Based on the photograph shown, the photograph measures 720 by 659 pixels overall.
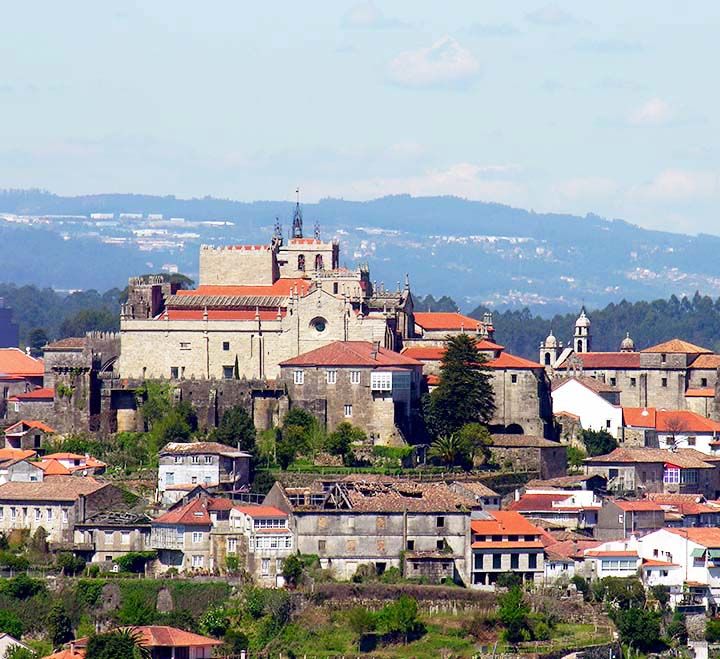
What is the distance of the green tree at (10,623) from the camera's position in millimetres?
70875

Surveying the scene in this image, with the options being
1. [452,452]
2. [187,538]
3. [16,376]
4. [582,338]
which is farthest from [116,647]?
[582,338]

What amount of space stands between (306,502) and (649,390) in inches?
1059

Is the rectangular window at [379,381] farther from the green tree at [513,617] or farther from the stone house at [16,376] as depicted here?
the green tree at [513,617]

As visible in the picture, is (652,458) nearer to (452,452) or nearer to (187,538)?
(452,452)

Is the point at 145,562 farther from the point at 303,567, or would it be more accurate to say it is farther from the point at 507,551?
the point at 507,551

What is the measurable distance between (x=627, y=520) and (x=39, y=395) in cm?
2049

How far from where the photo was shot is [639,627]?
233ft

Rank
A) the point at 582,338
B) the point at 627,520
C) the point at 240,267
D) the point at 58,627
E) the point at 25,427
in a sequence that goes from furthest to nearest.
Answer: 1. the point at 582,338
2. the point at 240,267
3. the point at 25,427
4. the point at 627,520
5. the point at 58,627

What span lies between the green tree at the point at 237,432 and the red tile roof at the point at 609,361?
20397 mm

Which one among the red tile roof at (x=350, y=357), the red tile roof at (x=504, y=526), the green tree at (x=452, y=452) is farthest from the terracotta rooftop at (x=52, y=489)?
the green tree at (x=452, y=452)

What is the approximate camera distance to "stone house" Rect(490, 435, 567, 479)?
84.2m

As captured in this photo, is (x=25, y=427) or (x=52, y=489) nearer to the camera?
(x=52, y=489)

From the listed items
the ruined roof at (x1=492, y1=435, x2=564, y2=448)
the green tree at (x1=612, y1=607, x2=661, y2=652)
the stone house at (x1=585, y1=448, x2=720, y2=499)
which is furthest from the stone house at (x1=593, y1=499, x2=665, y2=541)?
the green tree at (x1=612, y1=607, x2=661, y2=652)

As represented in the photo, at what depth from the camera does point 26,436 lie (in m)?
83.8
